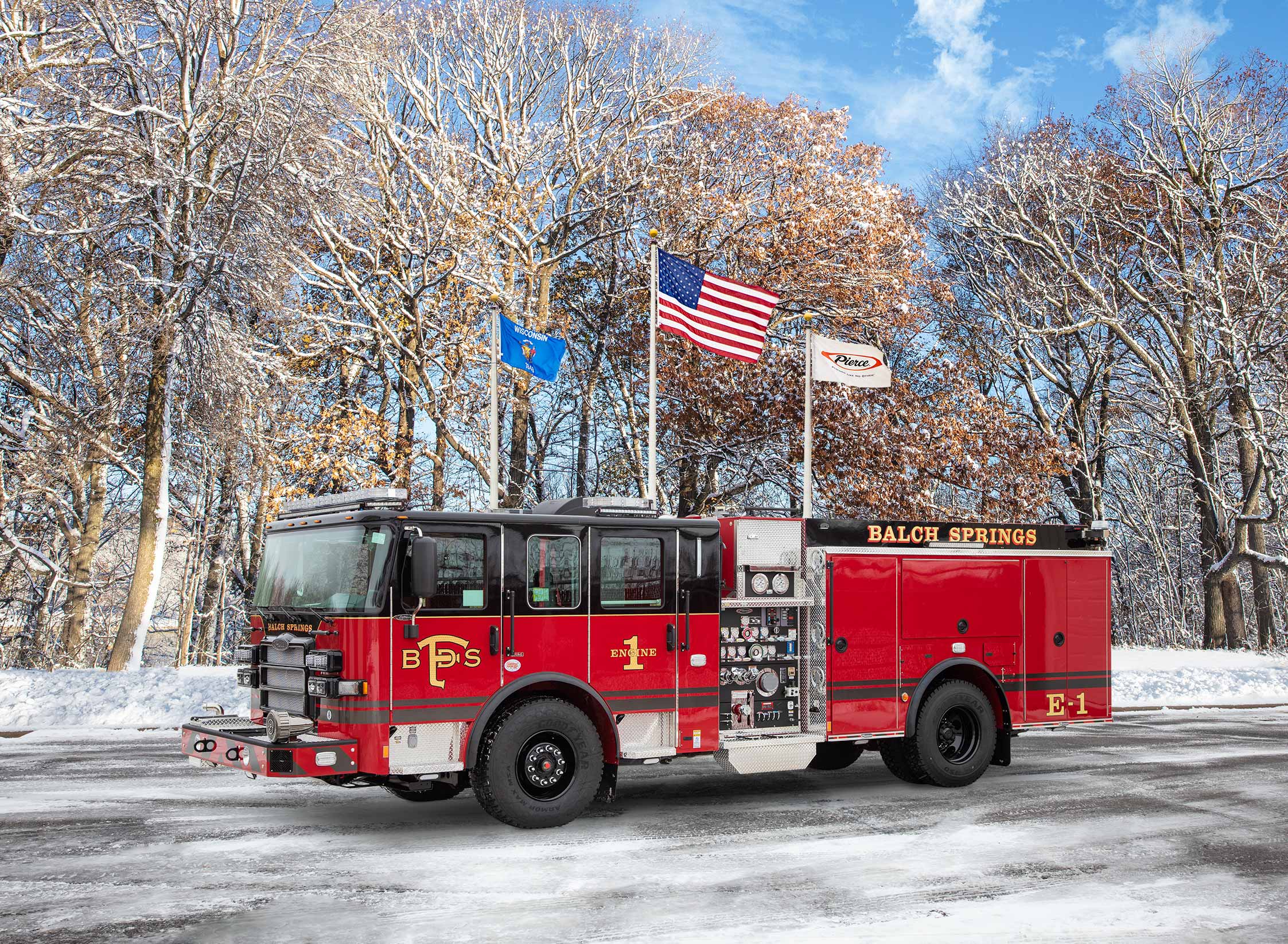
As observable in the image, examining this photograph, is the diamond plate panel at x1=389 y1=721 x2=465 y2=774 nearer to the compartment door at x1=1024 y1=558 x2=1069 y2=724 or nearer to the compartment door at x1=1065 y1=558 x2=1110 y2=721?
the compartment door at x1=1024 y1=558 x2=1069 y2=724

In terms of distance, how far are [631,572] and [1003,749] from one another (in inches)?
189

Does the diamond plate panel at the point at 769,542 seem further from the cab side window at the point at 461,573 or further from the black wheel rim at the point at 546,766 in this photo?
the cab side window at the point at 461,573

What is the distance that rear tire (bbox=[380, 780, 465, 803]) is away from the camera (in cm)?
988

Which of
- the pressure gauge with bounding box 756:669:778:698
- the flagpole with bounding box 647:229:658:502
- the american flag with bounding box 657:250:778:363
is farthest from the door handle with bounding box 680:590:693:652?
the american flag with bounding box 657:250:778:363

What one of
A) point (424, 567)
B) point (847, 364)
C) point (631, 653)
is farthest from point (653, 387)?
point (424, 567)

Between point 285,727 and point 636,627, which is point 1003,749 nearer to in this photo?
point 636,627

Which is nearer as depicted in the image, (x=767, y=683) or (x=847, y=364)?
(x=767, y=683)

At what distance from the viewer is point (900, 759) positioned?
11555 mm

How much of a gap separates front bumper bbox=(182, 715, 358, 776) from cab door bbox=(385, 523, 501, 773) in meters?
0.37

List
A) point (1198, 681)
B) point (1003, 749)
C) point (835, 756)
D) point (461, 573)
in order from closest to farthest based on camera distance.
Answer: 1. point (461, 573)
2. point (1003, 749)
3. point (835, 756)
4. point (1198, 681)

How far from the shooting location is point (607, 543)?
964cm

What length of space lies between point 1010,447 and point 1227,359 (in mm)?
6516

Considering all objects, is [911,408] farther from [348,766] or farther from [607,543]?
[348,766]

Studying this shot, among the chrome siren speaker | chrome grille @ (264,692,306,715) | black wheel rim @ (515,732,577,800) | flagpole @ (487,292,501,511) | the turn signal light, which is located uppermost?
flagpole @ (487,292,501,511)
